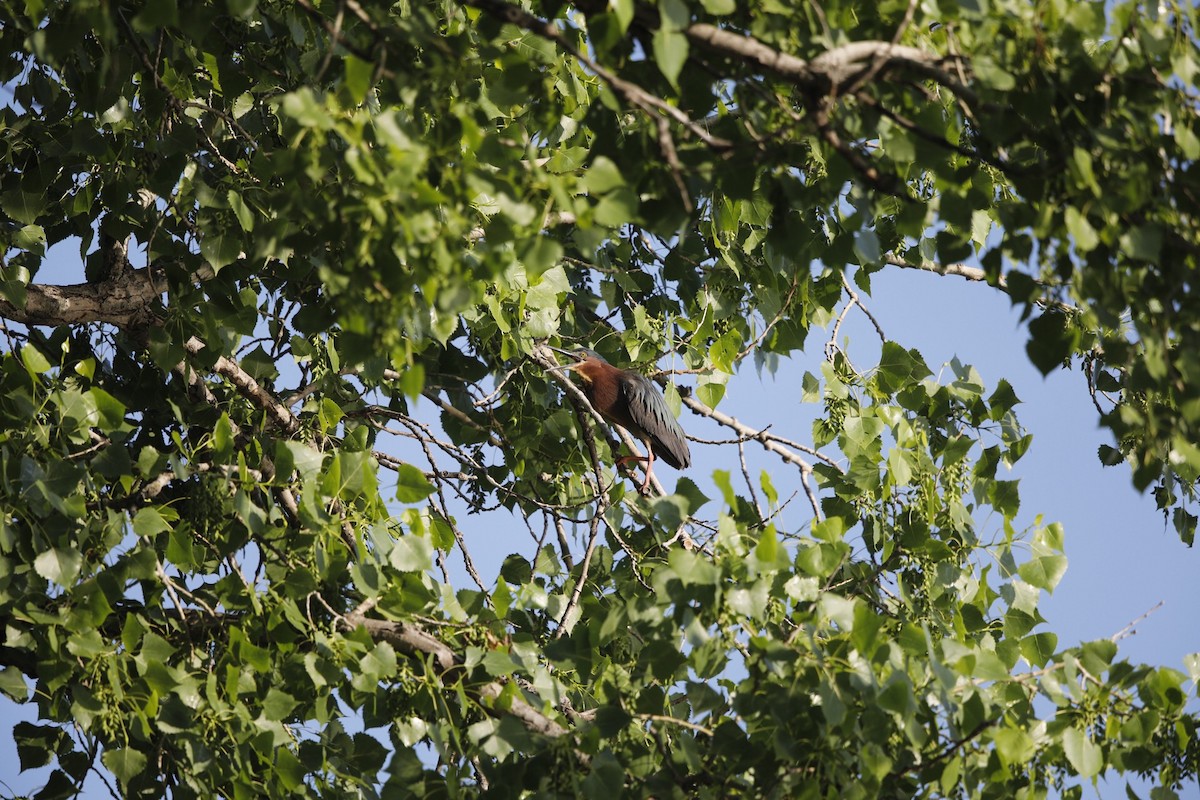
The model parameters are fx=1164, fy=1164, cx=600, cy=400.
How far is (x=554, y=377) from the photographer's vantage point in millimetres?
3473

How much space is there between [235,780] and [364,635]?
0.42 metres

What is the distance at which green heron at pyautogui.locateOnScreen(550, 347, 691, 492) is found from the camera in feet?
15.0

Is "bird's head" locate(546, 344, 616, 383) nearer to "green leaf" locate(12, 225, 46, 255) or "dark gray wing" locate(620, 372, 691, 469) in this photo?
"dark gray wing" locate(620, 372, 691, 469)

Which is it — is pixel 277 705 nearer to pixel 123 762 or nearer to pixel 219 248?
pixel 123 762

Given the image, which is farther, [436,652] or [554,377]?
[554,377]

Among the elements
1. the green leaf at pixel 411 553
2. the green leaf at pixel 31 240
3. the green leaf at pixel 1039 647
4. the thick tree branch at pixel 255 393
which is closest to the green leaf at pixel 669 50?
the green leaf at pixel 411 553

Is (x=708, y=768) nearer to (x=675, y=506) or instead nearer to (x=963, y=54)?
(x=675, y=506)

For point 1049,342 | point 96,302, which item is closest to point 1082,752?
point 1049,342

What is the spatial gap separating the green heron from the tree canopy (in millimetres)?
777

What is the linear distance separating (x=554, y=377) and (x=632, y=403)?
114 centimetres

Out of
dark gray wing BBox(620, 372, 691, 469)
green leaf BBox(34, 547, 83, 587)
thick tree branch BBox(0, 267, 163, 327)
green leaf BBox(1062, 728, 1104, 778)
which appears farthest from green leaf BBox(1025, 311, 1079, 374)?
dark gray wing BBox(620, 372, 691, 469)

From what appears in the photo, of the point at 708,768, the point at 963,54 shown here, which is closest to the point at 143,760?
the point at 708,768

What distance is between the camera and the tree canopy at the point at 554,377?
1.65 metres

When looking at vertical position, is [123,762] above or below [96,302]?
below
